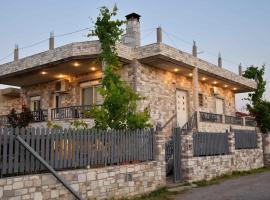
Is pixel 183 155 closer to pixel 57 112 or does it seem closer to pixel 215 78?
pixel 57 112

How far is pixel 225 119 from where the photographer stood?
805 inches

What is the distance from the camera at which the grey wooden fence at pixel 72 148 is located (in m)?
6.86

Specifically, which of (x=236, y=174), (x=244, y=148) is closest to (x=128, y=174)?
(x=236, y=174)

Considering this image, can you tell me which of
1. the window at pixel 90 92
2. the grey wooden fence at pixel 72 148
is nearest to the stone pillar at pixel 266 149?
the window at pixel 90 92

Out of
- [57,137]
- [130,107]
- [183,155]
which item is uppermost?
[130,107]

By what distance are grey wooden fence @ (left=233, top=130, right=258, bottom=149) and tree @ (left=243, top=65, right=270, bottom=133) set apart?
22.9 feet

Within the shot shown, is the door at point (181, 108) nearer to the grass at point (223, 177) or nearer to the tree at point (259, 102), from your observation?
the grass at point (223, 177)

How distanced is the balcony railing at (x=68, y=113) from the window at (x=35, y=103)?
4.47 m

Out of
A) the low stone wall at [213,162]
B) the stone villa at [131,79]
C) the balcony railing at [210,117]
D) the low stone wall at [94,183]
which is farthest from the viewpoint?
the balcony railing at [210,117]

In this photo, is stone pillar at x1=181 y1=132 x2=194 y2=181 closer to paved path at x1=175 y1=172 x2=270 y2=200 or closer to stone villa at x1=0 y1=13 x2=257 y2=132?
paved path at x1=175 y1=172 x2=270 y2=200

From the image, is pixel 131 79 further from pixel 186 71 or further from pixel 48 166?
pixel 48 166

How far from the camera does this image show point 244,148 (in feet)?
55.6

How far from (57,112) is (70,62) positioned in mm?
2990

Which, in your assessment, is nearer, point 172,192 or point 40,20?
point 172,192
